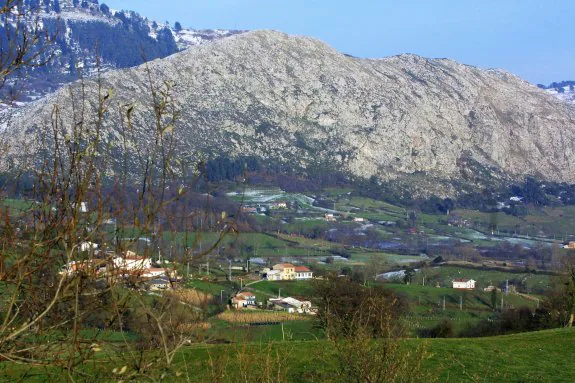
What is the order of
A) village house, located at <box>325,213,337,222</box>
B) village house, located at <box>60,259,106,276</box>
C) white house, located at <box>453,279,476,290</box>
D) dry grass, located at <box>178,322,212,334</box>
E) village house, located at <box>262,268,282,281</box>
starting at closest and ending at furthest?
village house, located at <box>60,259,106,276</box>, dry grass, located at <box>178,322,212,334</box>, village house, located at <box>262,268,282,281</box>, white house, located at <box>453,279,476,290</box>, village house, located at <box>325,213,337,222</box>

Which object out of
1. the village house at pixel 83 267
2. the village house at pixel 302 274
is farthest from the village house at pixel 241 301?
the village house at pixel 302 274

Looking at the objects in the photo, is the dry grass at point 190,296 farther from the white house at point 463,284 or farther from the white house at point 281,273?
the white house at point 463,284

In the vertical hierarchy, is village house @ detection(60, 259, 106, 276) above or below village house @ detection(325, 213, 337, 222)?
above

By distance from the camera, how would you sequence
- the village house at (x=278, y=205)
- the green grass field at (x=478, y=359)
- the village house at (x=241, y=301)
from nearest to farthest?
the village house at (x=241, y=301)
the green grass field at (x=478, y=359)
the village house at (x=278, y=205)

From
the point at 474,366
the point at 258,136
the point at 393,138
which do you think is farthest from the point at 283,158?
the point at 474,366

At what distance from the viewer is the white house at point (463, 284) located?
77250 millimetres

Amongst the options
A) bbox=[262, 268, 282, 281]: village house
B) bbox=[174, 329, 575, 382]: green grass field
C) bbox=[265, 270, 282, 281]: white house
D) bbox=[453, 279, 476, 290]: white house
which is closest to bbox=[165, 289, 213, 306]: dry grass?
bbox=[174, 329, 575, 382]: green grass field

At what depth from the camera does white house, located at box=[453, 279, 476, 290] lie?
7725 centimetres

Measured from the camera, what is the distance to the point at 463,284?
7831 centimetres

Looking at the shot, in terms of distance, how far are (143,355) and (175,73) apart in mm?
182888

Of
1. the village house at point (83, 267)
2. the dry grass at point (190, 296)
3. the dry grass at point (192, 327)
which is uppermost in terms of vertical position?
the village house at point (83, 267)

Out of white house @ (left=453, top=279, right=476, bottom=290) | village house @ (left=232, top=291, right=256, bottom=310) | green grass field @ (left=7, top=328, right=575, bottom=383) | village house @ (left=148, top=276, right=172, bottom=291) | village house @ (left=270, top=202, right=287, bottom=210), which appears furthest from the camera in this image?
village house @ (left=270, top=202, right=287, bottom=210)

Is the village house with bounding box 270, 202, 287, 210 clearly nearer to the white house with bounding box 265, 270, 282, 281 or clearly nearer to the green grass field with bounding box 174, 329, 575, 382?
the white house with bounding box 265, 270, 282, 281

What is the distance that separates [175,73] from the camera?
183m
